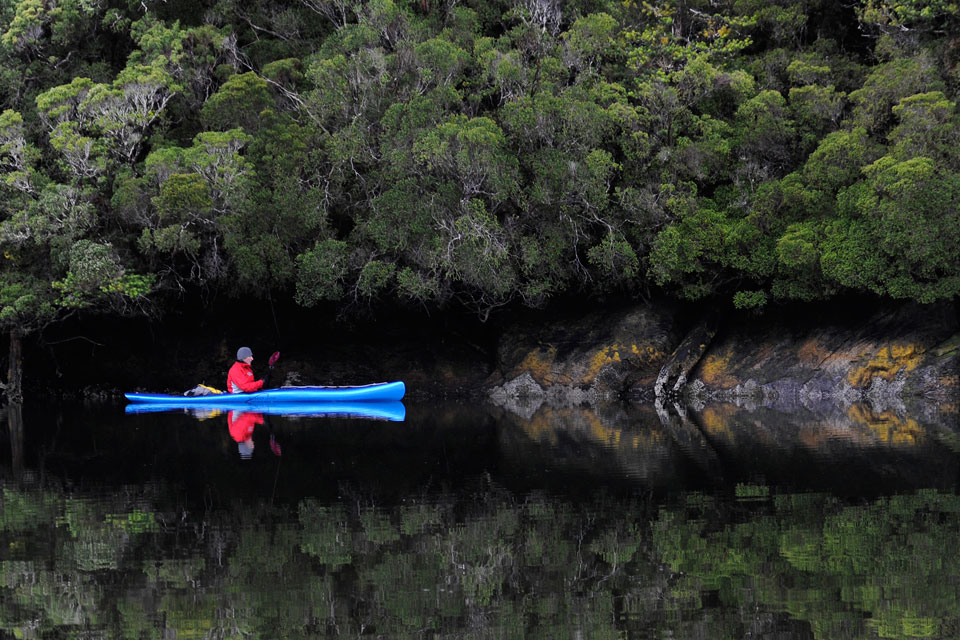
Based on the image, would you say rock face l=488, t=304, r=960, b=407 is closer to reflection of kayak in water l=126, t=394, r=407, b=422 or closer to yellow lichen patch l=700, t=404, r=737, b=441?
yellow lichen patch l=700, t=404, r=737, b=441

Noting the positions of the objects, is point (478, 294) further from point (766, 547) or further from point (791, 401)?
point (766, 547)

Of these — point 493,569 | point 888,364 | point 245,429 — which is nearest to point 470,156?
point 245,429

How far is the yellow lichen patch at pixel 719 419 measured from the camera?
14.5 meters

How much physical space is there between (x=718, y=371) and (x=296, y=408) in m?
8.84

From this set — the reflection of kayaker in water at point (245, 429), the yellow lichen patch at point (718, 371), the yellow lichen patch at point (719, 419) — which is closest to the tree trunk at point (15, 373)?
the reflection of kayaker in water at point (245, 429)

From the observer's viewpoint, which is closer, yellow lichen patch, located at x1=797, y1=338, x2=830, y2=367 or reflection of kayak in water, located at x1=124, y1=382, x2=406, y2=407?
yellow lichen patch, located at x1=797, y1=338, x2=830, y2=367

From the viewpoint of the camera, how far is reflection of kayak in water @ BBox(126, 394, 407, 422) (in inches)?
770

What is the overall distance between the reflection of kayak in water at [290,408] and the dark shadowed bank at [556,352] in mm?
3021

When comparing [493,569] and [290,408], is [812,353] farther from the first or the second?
[493,569]

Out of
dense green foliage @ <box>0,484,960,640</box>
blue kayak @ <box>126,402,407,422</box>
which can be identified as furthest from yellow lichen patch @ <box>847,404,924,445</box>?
blue kayak @ <box>126,402,407,422</box>

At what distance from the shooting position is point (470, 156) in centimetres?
2038

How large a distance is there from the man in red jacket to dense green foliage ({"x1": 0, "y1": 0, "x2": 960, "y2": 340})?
57.0 inches

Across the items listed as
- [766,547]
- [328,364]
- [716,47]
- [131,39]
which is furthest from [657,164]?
[766,547]

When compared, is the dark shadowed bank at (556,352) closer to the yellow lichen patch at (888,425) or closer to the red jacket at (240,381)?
the yellow lichen patch at (888,425)
